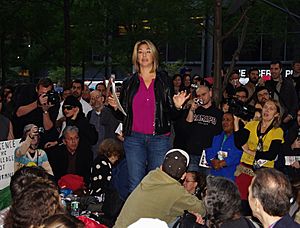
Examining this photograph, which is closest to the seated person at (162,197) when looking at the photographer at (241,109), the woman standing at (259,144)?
the woman standing at (259,144)

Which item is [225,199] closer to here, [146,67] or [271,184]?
[271,184]

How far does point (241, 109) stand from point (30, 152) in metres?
3.35

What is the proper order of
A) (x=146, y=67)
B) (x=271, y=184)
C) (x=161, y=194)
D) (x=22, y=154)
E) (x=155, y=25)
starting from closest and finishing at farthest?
(x=271, y=184), (x=161, y=194), (x=146, y=67), (x=22, y=154), (x=155, y=25)

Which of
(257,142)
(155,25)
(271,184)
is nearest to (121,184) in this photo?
(257,142)

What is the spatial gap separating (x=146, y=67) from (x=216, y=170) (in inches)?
100

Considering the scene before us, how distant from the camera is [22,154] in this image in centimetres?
741

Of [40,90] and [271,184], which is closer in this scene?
[271,184]

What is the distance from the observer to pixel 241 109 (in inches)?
354

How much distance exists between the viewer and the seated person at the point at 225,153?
7.75 m

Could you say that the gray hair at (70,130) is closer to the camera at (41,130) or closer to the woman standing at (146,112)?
the camera at (41,130)

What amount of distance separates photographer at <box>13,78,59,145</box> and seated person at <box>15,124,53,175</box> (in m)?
0.48

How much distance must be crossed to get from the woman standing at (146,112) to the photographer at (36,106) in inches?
94.0

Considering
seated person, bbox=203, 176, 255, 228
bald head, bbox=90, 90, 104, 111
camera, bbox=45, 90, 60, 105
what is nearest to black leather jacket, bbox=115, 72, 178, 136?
seated person, bbox=203, 176, 255, 228

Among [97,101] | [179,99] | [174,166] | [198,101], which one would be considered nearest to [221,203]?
[174,166]
